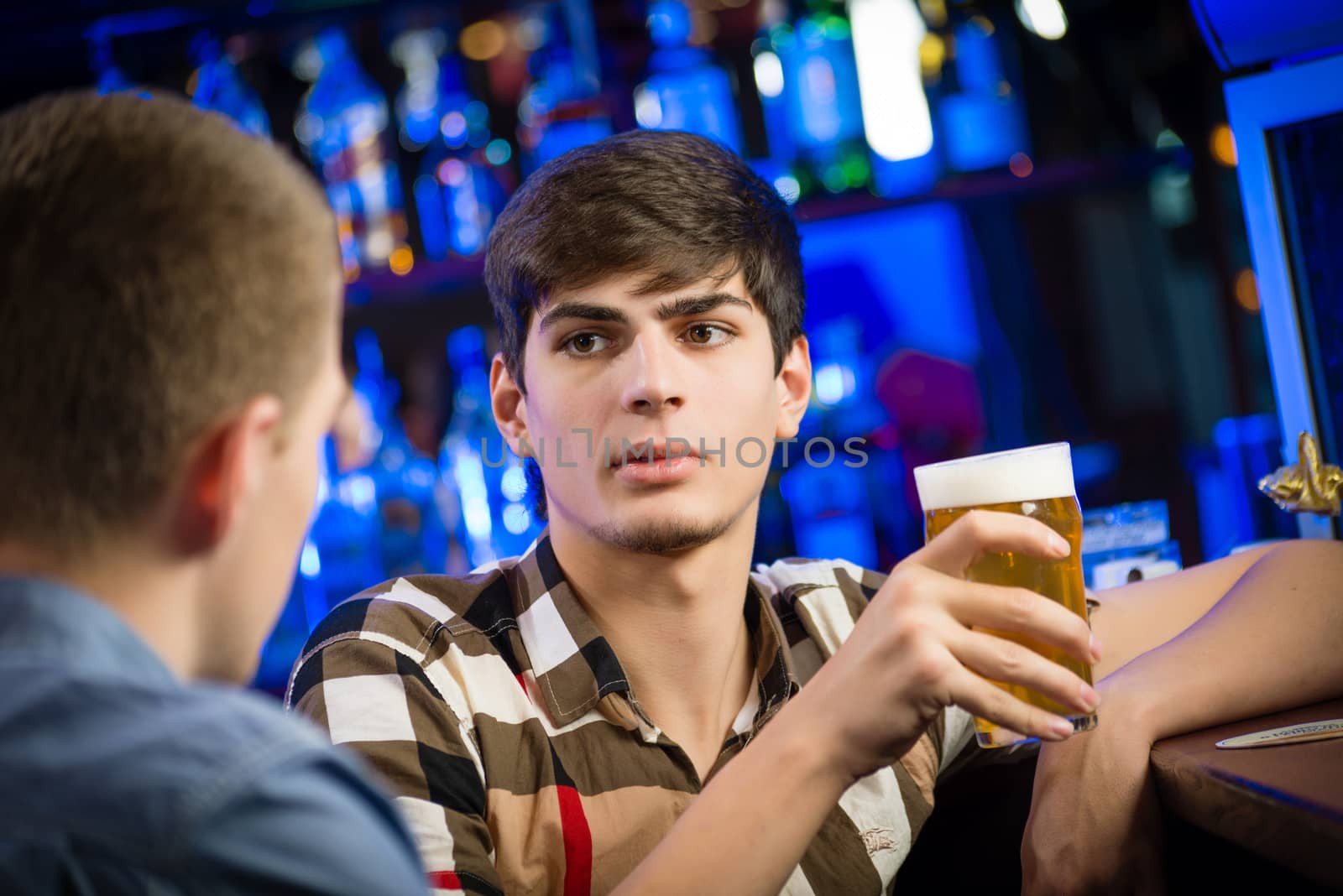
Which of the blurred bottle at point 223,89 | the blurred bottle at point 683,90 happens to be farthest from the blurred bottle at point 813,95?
the blurred bottle at point 223,89

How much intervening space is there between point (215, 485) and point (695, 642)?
0.89 meters

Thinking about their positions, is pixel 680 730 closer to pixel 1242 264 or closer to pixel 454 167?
pixel 454 167

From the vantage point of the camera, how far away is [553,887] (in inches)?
47.9

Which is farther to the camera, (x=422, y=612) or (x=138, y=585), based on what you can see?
(x=422, y=612)

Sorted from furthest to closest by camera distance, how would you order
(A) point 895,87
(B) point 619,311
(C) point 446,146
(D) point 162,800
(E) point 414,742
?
(C) point 446,146 < (A) point 895,87 < (B) point 619,311 < (E) point 414,742 < (D) point 162,800

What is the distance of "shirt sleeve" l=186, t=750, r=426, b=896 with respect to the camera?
521 millimetres

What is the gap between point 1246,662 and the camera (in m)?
1.22

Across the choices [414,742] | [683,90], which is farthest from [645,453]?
[683,90]

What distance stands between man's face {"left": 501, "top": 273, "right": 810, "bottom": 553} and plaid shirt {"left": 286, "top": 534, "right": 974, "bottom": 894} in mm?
157

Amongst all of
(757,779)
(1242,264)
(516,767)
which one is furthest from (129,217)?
(1242,264)

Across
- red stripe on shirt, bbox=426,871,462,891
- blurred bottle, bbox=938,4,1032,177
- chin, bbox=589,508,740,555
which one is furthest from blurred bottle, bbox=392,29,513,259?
red stripe on shirt, bbox=426,871,462,891

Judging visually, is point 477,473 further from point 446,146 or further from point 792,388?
point 792,388

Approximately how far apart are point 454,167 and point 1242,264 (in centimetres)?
216

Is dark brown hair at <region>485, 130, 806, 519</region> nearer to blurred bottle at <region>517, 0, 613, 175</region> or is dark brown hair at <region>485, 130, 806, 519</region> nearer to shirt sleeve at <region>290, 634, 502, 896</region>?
shirt sleeve at <region>290, 634, 502, 896</region>
